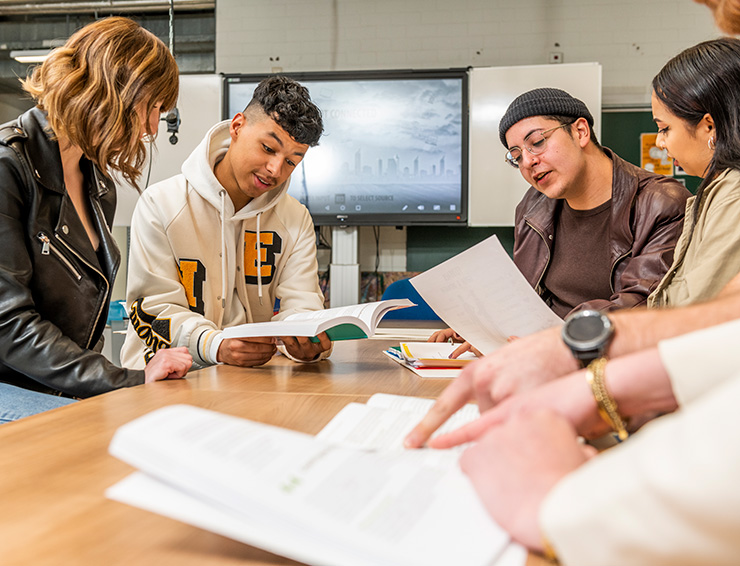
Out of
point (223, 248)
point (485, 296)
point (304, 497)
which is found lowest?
point (304, 497)

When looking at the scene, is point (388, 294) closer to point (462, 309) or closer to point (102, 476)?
point (462, 309)

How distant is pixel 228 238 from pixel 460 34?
3.27 metres

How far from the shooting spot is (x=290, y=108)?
1.87 m

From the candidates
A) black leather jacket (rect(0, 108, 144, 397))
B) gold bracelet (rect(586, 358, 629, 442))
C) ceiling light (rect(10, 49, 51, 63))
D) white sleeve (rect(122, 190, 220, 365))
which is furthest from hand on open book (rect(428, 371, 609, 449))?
ceiling light (rect(10, 49, 51, 63))

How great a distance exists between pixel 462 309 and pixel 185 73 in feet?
13.8

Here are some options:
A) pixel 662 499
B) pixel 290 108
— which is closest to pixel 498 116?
pixel 290 108

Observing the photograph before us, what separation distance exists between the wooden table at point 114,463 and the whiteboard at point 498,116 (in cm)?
299

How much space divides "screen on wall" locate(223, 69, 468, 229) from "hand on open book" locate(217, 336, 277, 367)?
2.85 m

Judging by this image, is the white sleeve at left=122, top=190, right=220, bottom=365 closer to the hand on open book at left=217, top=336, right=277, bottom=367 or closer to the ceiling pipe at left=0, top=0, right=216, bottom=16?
the hand on open book at left=217, top=336, right=277, bottom=367

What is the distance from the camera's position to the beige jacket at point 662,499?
329 millimetres

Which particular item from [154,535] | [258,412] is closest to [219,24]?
[258,412]

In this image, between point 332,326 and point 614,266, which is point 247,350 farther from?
point 614,266

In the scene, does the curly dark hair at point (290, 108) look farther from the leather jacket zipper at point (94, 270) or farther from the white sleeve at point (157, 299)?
the leather jacket zipper at point (94, 270)

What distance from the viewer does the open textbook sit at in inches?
16.3
